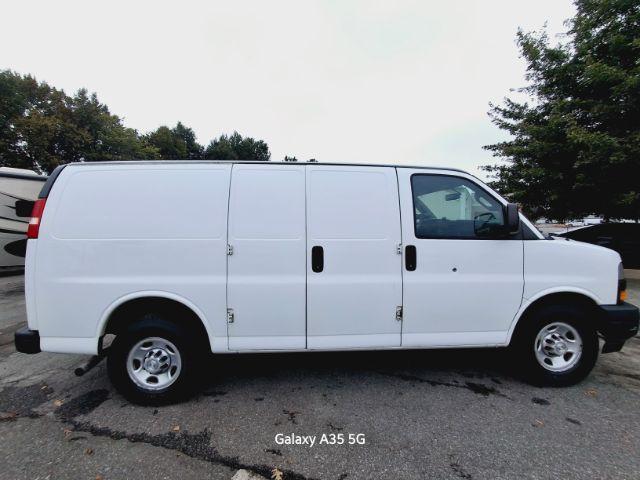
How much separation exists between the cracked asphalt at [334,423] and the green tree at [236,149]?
52.3 metres

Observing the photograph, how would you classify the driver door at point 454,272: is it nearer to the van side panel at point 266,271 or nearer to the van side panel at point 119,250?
the van side panel at point 266,271

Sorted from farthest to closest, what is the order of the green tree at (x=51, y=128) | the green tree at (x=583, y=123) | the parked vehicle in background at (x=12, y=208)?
the green tree at (x=51, y=128) → the parked vehicle in background at (x=12, y=208) → the green tree at (x=583, y=123)

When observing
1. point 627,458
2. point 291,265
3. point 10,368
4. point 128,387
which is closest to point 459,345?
point 627,458

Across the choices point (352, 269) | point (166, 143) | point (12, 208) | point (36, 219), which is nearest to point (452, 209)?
point (352, 269)

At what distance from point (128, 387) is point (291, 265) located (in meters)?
1.86

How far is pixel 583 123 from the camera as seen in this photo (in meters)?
7.70

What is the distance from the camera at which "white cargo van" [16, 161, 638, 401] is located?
→ 2.69 m

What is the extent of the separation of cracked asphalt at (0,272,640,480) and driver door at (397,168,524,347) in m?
0.60

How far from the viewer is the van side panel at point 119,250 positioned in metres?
2.67

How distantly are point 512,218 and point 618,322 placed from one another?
1.49 meters

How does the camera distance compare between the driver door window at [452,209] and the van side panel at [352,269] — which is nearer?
the van side panel at [352,269]

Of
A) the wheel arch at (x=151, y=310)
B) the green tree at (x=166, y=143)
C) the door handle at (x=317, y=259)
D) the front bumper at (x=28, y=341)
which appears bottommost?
the front bumper at (x=28, y=341)

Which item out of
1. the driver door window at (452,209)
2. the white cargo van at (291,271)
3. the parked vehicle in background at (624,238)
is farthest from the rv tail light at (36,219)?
the parked vehicle in background at (624,238)

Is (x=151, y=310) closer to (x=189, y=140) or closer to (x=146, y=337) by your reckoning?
(x=146, y=337)
